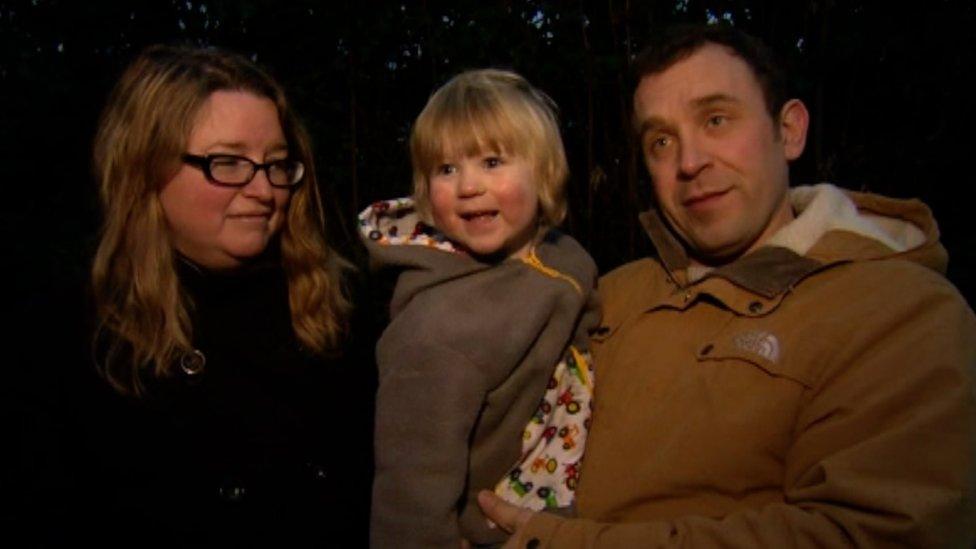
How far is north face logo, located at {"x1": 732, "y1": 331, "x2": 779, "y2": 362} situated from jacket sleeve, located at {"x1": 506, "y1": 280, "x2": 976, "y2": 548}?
0.44 ft

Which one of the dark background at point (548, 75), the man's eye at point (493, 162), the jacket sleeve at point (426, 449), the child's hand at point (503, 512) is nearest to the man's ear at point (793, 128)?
the man's eye at point (493, 162)

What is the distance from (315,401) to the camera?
100 inches

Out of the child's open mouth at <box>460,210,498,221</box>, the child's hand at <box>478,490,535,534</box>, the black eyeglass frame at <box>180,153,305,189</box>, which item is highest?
the black eyeglass frame at <box>180,153,305,189</box>

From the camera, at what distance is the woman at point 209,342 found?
7.58 feet

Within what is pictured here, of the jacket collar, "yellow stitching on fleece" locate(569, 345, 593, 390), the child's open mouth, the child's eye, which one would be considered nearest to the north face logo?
the jacket collar

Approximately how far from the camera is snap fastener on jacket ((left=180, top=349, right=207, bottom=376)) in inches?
93.9

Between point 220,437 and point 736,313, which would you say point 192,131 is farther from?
point 736,313

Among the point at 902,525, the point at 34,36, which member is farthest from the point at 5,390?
the point at 34,36

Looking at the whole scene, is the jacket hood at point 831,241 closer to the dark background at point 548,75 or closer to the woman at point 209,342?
the woman at point 209,342

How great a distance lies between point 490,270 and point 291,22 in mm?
2742

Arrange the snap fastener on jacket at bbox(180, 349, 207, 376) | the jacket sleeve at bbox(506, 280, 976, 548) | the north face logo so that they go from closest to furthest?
1. the jacket sleeve at bbox(506, 280, 976, 548)
2. the north face logo
3. the snap fastener on jacket at bbox(180, 349, 207, 376)

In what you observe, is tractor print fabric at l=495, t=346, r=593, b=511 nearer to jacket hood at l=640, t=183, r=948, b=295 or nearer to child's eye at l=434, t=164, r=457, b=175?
jacket hood at l=640, t=183, r=948, b=295

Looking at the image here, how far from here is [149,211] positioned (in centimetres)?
250

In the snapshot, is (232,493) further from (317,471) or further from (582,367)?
(582,367)
